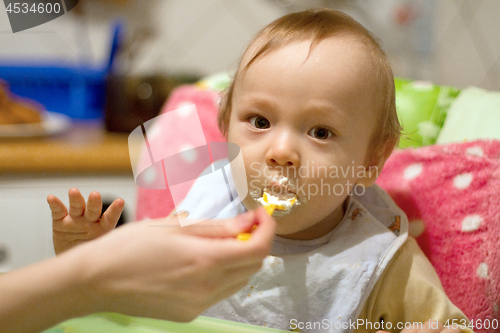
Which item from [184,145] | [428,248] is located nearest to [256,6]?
[184,145]

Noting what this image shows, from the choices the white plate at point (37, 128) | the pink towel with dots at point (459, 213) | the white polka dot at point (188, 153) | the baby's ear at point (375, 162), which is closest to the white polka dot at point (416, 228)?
the pink towel with dots at point (459, 213)

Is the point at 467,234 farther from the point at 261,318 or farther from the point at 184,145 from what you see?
the point at 184,145

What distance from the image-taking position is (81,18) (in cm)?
127

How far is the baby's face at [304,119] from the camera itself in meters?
0.47

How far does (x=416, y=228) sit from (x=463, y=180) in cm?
10

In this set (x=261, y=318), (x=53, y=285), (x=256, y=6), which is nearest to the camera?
(x=53, y=285)

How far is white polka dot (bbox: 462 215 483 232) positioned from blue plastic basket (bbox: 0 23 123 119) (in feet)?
3.39

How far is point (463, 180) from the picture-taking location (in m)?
0.61

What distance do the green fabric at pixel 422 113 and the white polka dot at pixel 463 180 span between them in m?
0.14

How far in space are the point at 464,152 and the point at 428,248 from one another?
16 cm

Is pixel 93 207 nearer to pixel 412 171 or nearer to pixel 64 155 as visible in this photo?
pixel 412 171

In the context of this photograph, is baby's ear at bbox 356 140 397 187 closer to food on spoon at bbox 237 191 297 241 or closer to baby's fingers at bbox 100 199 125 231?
food on spoon at bbox 237 191 297 241

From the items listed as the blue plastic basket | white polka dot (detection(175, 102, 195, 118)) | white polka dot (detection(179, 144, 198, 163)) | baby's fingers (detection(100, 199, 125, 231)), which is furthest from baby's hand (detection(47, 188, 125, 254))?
the blue plastic basket

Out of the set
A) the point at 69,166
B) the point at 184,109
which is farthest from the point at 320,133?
the point at 69,166
